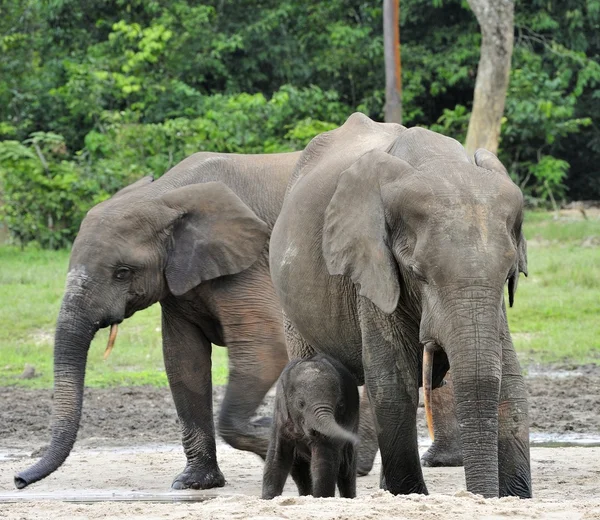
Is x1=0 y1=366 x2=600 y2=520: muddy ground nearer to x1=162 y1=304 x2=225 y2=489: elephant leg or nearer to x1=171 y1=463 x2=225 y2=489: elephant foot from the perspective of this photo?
x1=171 y1=463 x2=225 y2=489: elephant foot

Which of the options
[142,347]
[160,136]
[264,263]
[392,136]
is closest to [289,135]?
[160,136]

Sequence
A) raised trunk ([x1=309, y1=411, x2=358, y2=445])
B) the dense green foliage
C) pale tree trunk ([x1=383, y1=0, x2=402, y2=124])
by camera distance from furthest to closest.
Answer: the dense green foliage
pale tree trunk ([x1=383, y1=0, x2=402, y2=124])
raised trunk ([x1=309, y1=411, x2=358, y2=445])

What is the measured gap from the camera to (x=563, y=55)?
22734 millimetres

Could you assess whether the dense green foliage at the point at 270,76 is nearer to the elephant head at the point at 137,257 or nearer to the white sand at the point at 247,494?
the white sand at the point at 247,494

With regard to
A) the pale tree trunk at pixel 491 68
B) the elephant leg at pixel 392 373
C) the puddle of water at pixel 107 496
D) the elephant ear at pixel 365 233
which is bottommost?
the puddle of water at pixel 107 496

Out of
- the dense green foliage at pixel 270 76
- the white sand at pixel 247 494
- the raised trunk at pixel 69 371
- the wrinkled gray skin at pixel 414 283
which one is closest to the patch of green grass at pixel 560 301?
the dense green foliage at pixel 270 76

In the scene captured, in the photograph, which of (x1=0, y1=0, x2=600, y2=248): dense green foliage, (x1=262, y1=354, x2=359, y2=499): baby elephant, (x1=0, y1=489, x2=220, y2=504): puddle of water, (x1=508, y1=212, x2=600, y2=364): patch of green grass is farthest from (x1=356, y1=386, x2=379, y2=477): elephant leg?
(x1=0, y1=0, x2=600, y2=248): dense green foliage

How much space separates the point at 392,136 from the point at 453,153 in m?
1.14

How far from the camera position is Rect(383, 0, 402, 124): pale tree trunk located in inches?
683

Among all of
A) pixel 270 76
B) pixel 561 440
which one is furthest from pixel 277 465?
pixel 270 76

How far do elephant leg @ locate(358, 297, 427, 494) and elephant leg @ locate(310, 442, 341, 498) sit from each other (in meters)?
0.57

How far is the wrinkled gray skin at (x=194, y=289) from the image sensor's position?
8508 mm

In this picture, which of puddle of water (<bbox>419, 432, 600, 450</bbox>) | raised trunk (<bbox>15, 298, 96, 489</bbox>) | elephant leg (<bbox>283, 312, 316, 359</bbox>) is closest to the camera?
elephant leg (<bbox>283, 312, 316, 359</bbox>)

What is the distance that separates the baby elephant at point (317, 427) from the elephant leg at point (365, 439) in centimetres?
127
